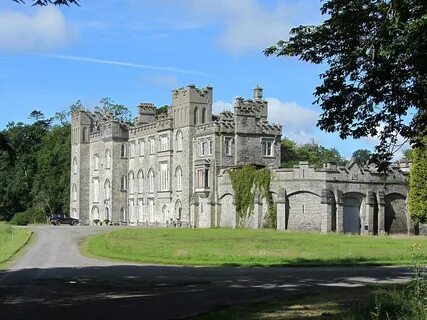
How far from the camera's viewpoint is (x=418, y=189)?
59875 mm

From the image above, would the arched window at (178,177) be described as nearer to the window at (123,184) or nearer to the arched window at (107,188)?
the window at (123,184)

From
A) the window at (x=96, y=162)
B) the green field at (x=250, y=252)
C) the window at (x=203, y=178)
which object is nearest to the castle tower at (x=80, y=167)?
the window at (x=96, y=162)

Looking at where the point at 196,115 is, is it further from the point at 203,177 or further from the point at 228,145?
the point at 203,177

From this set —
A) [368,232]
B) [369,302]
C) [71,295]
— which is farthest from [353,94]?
[368,232]

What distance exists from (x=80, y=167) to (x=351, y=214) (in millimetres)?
48447

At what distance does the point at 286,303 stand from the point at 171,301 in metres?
2.78

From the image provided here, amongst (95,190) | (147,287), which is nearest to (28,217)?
(95,190)

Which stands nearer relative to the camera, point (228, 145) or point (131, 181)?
point (228, 145)

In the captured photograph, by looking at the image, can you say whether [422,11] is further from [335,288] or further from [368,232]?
[368,232]

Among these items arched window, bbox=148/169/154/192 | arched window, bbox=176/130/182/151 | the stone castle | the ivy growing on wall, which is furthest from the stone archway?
arched window, bbox=148/169/154/192

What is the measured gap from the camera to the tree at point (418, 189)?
59562 mm

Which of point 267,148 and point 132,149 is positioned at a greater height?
point 132,149

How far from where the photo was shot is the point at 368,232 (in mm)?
59719

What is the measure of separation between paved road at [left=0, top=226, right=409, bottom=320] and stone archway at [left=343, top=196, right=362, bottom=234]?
34.4 m
